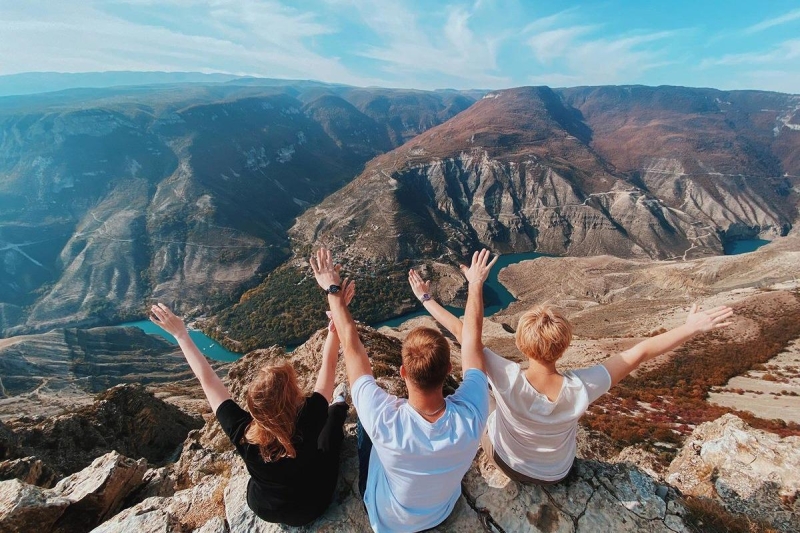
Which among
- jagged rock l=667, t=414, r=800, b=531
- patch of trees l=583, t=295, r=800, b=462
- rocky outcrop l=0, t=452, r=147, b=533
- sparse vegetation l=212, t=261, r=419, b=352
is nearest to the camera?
rocky outcrop l=0, t=452, r=147, b=533

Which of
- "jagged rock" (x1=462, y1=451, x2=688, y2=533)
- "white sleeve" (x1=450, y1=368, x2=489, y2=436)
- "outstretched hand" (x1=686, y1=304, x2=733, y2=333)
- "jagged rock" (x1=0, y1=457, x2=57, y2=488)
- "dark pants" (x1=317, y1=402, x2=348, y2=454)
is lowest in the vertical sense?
"jagged rock" (x1=0, y1=457, x2=57, y2=488)

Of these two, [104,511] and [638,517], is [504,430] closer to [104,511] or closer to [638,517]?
[638,517]

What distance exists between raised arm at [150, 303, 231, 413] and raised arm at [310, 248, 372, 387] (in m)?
1.41

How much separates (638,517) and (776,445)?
200 inches

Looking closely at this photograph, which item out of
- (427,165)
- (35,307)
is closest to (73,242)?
(35,307)

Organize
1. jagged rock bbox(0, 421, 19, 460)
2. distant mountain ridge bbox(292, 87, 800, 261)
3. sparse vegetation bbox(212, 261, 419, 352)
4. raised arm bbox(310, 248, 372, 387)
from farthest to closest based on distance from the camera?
distant mountain ridge bbox(292, 87, 800, 261)
sparse vegetation bbox(212, 261, 419, 352)
jagged rock bbox(0, 421, 19, 460)
raised arm bbox(310, 248, 372, 387)

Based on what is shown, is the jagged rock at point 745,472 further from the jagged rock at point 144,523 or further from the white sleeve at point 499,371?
the jagged rock at point 144,523

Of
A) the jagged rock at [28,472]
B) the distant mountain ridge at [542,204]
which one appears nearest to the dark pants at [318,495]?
the jagged rock at [28,472]

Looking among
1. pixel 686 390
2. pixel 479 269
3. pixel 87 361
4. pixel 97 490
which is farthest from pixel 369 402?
pixel 87 361

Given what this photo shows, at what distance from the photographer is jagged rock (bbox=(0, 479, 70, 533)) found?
5.66 metres

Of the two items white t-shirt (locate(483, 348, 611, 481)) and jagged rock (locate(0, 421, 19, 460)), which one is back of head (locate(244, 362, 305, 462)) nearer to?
white t-shirt (locate(483, 348, 611, 481))

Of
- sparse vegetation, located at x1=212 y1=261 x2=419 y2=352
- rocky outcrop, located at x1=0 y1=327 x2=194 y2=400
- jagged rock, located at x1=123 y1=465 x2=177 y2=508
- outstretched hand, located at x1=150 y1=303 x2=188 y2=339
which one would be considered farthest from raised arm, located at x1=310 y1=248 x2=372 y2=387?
sparse vegetation, located at x1=212 y1=261 x2=419 y2=352

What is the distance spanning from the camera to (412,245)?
110 m

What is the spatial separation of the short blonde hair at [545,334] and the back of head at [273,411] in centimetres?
235
